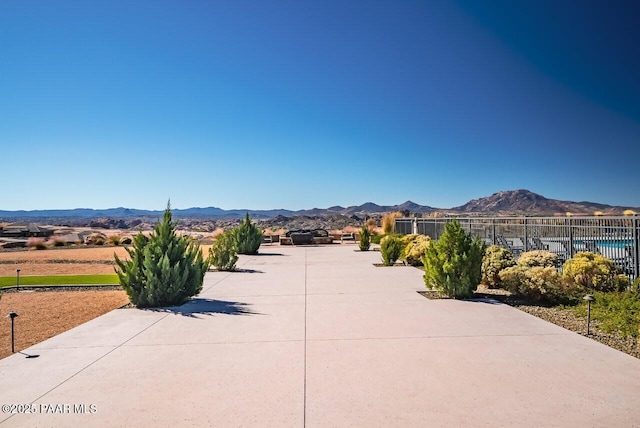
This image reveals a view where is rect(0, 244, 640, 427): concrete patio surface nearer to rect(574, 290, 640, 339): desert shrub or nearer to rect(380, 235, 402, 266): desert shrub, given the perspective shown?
rect(574, 290, 640, 339): desert shrub

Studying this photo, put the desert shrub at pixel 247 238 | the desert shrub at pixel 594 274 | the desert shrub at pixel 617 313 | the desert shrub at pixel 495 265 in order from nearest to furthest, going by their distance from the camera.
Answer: the desert shrub at pixel 617 313, the desert shrub at pixel 594 274, the desert shrub at pixel 495 265, the desert shrub at pixel 247 238

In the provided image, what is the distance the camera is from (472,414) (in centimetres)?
378

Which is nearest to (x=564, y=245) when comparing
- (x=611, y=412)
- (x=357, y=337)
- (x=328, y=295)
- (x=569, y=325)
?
(x=569, y=325)

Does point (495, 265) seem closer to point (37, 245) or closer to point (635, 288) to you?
point (635, 288)

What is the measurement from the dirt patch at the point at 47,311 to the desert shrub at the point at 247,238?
10.4m

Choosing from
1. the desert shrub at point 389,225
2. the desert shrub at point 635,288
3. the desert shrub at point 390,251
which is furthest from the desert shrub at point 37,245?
the desert shrub at point 635,288

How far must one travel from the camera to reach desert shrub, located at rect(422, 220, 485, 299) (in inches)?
361

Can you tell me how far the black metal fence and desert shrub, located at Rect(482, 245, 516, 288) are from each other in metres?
2.26

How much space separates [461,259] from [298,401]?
605 centimetres

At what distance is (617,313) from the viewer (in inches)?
270

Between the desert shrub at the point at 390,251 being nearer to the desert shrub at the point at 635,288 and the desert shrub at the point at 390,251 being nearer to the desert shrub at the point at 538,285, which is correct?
the desert shrub at the point at 538,285

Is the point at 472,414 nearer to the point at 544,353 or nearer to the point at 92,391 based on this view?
the point at 544,353

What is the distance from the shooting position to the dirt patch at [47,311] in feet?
23.6

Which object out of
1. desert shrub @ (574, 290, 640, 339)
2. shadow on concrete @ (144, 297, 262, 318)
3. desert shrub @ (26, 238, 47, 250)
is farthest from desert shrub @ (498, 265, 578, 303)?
desert shrub @ (26, 238, 47, 250)
